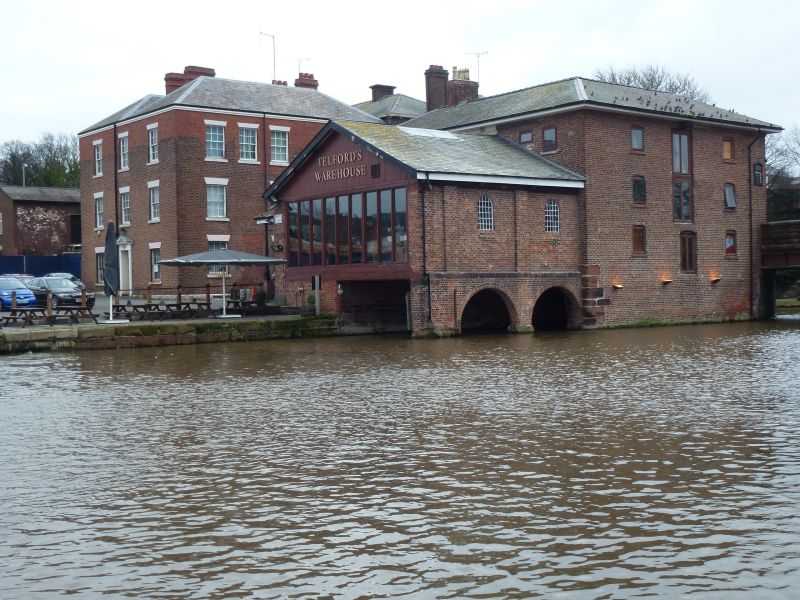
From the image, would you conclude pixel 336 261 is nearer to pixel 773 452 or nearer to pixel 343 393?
pixel 343 393

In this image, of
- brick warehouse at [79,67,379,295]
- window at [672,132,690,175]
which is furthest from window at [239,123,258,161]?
window at [672,132,690,175]

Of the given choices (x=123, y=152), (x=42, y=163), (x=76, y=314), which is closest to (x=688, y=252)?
(x=76, y=314)

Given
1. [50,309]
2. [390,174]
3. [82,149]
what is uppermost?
[82,149]

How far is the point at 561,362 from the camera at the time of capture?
805 inches

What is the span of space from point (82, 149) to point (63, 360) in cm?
2871

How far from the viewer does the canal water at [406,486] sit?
660 cm

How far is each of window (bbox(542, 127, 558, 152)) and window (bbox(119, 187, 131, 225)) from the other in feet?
66.4

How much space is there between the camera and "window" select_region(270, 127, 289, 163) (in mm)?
44062

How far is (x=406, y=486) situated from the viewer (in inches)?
359

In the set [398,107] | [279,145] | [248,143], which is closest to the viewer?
[248,143]

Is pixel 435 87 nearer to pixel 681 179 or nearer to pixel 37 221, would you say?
pixel 681 179

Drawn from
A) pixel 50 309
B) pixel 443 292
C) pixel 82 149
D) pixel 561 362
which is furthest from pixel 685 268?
pixel 82 149

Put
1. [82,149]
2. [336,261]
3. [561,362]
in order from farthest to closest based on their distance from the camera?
[82,149], [336,261], [561,362]

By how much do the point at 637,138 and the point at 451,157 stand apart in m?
8.40
